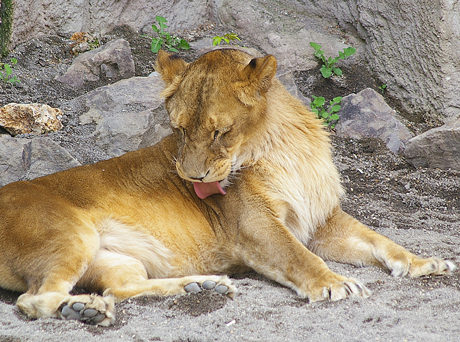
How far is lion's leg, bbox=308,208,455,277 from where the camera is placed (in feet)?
12.0

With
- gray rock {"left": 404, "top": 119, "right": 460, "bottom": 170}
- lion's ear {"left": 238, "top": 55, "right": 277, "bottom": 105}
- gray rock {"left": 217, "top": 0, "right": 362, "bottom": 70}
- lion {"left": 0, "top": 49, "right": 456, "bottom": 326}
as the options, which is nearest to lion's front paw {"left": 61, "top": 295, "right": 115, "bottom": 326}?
lion {"left": 0, "top": 49, "right": 456, "bottom": 326}

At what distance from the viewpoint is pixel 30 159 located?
5.29 meters

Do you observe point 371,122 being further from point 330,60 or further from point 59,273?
point 59,273

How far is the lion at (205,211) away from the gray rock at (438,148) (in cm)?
252

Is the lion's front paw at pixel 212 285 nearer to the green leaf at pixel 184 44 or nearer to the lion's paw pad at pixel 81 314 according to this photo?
the lion's paw pad at pixel 81 314

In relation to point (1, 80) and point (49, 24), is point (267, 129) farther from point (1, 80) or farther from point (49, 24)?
point (49, 24)

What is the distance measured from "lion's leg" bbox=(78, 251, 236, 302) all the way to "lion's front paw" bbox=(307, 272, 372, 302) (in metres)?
0.50

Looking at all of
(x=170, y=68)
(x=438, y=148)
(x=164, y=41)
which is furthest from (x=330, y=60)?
(x=170, y=68)

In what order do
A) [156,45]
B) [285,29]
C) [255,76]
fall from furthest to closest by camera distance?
[285,29]
[156,45]
[255,76]

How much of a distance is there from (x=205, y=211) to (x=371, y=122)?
12.5ft

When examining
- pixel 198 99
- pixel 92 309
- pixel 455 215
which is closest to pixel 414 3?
pixel 455 215

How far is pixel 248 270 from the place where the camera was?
418 centimetres

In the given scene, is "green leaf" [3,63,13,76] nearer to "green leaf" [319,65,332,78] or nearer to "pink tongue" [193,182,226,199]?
"pink tongue" [193,182,226,199]

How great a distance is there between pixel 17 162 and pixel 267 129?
105 inches
